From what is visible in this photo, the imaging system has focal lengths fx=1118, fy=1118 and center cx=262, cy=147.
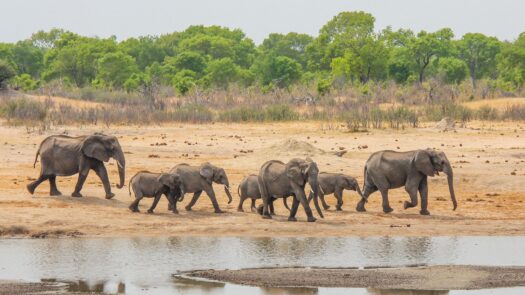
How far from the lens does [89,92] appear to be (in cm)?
5400

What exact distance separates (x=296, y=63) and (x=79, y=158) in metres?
59.9

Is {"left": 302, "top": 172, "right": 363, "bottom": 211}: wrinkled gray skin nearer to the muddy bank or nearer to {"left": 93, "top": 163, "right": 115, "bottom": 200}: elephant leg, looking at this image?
{"left": 93, "top": 163, "right": 115, "bottom": 200}: elephant leg

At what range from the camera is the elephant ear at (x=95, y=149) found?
2098 cm

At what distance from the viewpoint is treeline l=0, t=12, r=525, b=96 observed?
6969 centimetres

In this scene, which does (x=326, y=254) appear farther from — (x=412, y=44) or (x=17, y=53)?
(x=17, y=53)

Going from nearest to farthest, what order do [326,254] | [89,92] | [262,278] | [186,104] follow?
[262,278]
[326,254]
[186,104]
[89,92]

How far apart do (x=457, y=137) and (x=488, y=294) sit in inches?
808

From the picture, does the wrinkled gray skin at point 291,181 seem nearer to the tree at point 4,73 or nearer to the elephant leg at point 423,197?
the elephant leg at point 423,197

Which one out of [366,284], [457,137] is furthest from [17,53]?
[366,284]

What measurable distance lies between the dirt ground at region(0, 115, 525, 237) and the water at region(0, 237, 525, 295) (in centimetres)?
71

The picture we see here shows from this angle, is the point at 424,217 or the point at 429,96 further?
the point at 429,96

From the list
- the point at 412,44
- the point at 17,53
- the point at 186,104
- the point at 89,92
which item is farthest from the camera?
the point at 17,53

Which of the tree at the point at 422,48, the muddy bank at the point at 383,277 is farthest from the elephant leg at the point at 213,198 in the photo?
the tree at the point at 422,48

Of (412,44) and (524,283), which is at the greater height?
(412,44)
